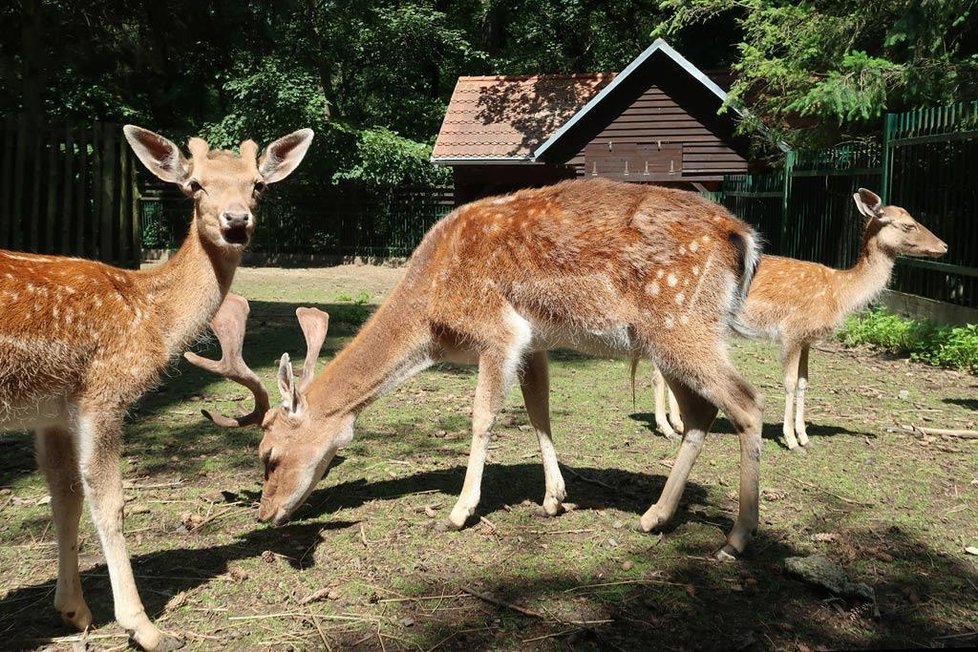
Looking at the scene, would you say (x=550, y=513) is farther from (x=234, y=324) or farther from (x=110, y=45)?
(x=110, y=45)

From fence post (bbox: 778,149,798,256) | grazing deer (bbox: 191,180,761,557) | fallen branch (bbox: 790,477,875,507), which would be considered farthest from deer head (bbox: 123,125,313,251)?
fence post (bbox: 778,149,798,256)

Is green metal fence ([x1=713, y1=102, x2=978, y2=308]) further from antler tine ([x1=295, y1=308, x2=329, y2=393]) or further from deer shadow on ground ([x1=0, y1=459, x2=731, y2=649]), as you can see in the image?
antler tine ([x1=295, y1=308, x2=329, y2=393])

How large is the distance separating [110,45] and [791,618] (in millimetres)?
11818

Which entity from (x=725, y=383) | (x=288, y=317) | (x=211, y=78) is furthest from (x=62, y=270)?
(x=211, y=78)

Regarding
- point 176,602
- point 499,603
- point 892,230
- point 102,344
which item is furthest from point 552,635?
point 892,230

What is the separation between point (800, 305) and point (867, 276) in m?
1.07

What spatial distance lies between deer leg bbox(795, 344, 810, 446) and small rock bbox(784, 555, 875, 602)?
2.65m

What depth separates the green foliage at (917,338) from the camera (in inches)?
389

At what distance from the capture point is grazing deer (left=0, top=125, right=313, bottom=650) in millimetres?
3379

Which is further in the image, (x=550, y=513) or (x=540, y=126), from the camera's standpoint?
(x=540, y=126)

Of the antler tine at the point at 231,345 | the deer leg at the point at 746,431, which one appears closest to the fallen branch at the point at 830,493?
the deer leg at the point at 746,431

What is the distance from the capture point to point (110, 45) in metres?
11.9

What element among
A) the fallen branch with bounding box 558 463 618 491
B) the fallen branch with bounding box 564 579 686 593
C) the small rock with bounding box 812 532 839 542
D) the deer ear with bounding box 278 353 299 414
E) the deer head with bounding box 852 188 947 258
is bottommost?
the fallen branch with bounding box 564 579 686 593

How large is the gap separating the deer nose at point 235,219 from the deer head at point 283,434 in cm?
86
